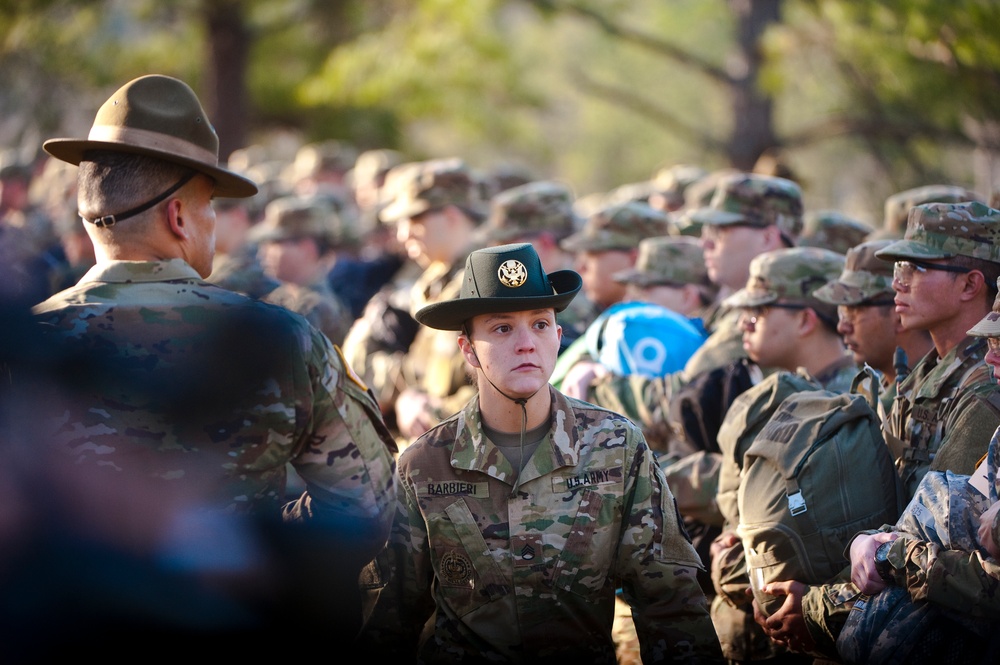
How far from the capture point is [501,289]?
399cm

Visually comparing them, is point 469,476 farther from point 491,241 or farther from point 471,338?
point 491,241

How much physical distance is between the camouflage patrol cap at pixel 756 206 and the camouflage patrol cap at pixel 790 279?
1.45 meters

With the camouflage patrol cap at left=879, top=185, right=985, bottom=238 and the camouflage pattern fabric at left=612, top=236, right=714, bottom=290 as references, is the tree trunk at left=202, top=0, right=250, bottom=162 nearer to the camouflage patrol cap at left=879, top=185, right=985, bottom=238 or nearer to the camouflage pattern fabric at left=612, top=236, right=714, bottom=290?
the camouflage pattern fabric at left=612, top=236, right=714, bottom=290

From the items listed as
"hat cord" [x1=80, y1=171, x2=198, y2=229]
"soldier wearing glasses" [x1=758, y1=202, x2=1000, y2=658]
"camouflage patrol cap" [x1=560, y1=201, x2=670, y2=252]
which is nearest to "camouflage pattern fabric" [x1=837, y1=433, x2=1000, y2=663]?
"soldier wearing glasses" [x1=758, y1=202, x2=1000, y2=658]

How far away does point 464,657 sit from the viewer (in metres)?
3.93

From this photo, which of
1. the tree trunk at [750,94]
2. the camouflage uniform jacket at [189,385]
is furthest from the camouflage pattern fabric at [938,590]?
the tree trunk at [750,94]

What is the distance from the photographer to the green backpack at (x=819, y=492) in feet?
14.0

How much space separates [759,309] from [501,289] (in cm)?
189

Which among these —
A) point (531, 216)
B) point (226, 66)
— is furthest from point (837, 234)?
point (226, 66)

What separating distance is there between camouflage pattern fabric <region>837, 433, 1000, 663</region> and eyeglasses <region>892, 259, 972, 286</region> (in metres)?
1.02

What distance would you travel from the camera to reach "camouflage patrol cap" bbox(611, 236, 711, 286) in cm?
703

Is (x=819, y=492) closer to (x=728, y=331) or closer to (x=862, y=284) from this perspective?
(x=862, y=284)

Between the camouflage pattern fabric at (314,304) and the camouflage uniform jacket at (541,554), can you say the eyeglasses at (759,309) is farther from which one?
the camouflage pattern fabric at (314,304)

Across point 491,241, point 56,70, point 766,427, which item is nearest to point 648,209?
point 491,241
